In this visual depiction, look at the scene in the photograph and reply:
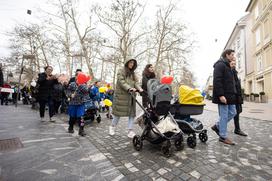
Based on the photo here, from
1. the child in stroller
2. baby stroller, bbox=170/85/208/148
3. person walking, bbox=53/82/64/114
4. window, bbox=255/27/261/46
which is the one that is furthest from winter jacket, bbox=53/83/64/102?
window, bbox=255/27/261/46

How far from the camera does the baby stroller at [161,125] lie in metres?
2.88

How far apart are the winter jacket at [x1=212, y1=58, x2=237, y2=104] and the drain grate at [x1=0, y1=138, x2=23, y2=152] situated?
14.1 ft

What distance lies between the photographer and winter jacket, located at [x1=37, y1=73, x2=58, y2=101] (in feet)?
18.5

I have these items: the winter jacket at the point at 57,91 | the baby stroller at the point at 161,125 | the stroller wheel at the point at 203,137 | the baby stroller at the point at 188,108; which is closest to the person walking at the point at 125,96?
the baby stroller at the point at 161,125

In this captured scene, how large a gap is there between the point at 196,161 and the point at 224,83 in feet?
6.73

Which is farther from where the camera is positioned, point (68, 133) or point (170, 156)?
point (68, 133)

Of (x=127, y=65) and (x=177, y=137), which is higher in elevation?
(x=127, y=65)

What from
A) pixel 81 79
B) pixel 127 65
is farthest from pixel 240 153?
pixel 81 79

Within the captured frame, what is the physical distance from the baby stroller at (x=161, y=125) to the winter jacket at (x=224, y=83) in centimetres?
135

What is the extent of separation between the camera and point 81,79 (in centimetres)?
435

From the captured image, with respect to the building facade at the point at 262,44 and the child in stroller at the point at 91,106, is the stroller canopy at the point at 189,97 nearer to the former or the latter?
the child in stroller at the point at 91,106

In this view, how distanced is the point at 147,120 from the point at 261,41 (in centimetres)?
2781

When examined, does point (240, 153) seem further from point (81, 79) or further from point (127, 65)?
point (81, 79)

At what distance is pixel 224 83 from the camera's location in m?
3.80
